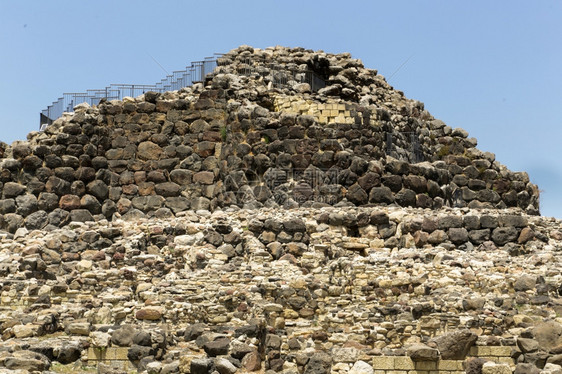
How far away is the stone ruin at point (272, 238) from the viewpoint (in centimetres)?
1673

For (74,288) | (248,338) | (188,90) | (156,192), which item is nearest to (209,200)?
(156,192)

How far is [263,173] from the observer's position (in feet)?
78.4

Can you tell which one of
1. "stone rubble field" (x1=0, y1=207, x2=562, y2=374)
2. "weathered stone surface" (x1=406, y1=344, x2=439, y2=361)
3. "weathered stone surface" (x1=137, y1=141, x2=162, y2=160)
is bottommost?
"weathered stone surface" (x1=406, y1=344, x2=439, y2=361)

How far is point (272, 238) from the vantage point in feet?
68.3

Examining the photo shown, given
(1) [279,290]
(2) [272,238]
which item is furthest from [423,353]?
(2) [272,238]

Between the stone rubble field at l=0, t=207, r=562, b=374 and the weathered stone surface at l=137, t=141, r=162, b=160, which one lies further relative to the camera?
the weathered stone surface at l=137, t=141, r=162, b=160

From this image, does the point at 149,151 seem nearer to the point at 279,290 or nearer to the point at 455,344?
the point at 279,290

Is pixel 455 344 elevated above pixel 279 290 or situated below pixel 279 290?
below

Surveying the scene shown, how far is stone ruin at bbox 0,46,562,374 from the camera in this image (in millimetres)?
16734

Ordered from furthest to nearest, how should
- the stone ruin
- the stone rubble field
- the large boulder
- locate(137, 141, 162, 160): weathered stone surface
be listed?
locate(137, 141, 162, 160): weathered stone surface, the stone ruin, the stone rubble field, the large boulder

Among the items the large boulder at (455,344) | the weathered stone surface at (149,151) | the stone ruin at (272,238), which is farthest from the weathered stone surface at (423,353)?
the weathered stone surface at (149,151)

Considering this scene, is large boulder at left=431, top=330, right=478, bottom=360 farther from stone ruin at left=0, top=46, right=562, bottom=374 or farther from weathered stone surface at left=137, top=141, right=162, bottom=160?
weathered stone surface at left=137, top=141, right=162, bottom=160

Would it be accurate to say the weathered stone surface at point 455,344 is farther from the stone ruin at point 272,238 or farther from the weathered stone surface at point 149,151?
the weathered stone surface at point 149,151

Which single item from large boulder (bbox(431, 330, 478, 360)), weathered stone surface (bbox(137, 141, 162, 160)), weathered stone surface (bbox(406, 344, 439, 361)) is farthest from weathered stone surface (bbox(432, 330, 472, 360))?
weathered stone surface (bbox(137, 141, 162, 160))
